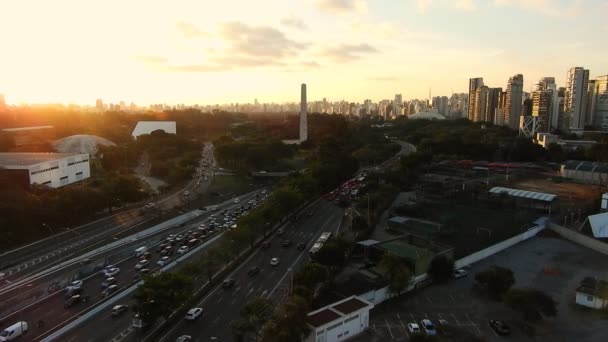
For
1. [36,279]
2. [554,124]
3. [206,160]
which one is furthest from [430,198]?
[554,124]

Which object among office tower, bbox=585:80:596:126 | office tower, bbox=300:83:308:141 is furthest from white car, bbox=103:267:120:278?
office tower, bbox=585:80:596:126

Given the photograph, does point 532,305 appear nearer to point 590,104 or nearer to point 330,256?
point 330,256

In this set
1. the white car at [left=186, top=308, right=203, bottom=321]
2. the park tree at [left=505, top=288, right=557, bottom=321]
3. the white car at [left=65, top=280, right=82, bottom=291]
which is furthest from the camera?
the white car at [left=65, top=280, right=82, bottom=291]

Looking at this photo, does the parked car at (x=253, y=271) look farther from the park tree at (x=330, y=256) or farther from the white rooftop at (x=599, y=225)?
the white rooftop at (x=599, y=225)

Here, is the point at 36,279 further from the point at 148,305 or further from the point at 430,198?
the point at 430,198

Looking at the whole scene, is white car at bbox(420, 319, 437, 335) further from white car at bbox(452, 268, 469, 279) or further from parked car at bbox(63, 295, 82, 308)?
parked car at bbox(63, 295, 82, 308)

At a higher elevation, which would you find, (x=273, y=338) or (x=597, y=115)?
(x=597, y=115)

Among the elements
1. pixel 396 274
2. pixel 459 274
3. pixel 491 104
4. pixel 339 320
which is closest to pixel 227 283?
pixel 339 320
